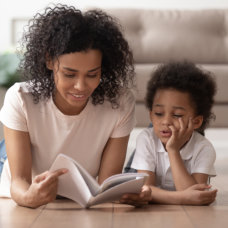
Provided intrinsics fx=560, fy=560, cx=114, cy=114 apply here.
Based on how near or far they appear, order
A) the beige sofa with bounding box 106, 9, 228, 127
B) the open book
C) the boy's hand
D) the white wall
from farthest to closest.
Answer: the white wall → the beige sofa with bounding box 106, 9, 228, 127 → the boy's hand → the open book

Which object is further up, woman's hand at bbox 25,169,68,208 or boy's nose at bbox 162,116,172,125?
boy's nose at bbox 162,116,172,125

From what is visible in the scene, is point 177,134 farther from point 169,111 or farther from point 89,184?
point 89,184

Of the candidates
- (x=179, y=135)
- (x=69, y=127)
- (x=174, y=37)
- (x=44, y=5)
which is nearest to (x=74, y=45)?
(x=69, y=127)

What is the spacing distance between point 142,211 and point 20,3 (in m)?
4.26

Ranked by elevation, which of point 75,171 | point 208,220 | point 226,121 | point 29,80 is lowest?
point 226,121

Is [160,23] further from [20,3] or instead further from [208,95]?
[208,95]

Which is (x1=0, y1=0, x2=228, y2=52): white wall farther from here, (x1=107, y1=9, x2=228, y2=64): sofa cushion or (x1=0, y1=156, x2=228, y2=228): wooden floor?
(x1=0, y1=156, x2=228, y2=228): wooden floor

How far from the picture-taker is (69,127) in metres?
2.02

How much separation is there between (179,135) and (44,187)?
644 mm

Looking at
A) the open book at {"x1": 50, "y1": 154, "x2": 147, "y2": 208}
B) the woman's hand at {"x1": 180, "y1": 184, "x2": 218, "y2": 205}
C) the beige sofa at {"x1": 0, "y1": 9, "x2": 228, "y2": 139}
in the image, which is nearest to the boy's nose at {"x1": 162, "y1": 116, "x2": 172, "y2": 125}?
the woman's hand at {"x1": 180, "y1": 184, "x2": 218, "y2": 205}

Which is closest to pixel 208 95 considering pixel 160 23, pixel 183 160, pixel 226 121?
pixel 183 160

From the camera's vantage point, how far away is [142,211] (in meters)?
1.80

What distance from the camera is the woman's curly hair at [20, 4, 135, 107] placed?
1838mm

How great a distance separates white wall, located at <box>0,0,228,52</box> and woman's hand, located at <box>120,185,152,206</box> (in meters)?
3.97
